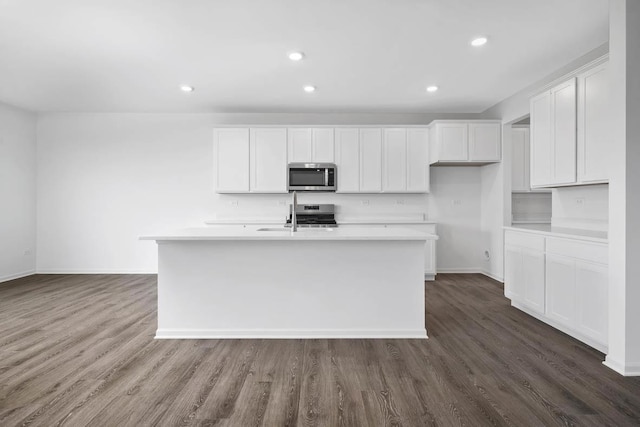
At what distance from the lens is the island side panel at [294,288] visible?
9.75ft

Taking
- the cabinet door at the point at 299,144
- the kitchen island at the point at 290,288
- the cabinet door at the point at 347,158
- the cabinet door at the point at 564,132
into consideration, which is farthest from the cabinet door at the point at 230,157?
the cabinet door at the point at 564,132

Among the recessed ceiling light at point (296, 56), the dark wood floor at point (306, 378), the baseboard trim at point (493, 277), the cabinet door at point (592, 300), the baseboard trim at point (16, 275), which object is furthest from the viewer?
the baseboard trim at point (16, 275)

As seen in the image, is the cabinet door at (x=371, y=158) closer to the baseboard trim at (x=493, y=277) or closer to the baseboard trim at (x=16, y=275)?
the baseboard trim at (x=493, y=277)

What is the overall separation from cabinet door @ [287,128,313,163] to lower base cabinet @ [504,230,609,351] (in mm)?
3121

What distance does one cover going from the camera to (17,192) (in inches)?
212

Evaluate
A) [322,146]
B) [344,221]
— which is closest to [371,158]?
[322,146]

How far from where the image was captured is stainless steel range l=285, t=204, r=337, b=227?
551cm

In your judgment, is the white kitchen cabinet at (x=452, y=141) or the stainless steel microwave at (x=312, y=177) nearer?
the white kitchen cabinet at (x=452, y=141)

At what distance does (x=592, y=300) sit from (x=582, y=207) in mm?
1223

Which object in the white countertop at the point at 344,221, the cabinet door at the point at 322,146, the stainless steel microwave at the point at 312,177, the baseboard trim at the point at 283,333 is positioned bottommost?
the baseboard trim at the point at 283,333

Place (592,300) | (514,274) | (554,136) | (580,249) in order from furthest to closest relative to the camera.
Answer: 1. (514,274)
2. (554,136)
3. (580,249)
4. (592,300)

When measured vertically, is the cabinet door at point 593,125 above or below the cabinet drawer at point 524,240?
above

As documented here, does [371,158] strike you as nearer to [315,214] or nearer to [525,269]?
[315,214]

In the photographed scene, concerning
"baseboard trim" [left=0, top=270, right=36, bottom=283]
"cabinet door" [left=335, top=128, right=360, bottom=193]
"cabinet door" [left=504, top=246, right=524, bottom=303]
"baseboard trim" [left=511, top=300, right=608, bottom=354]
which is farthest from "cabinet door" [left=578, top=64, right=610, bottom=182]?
"baseboard trim" [left=0, top=270, right=36, bottom=283]
